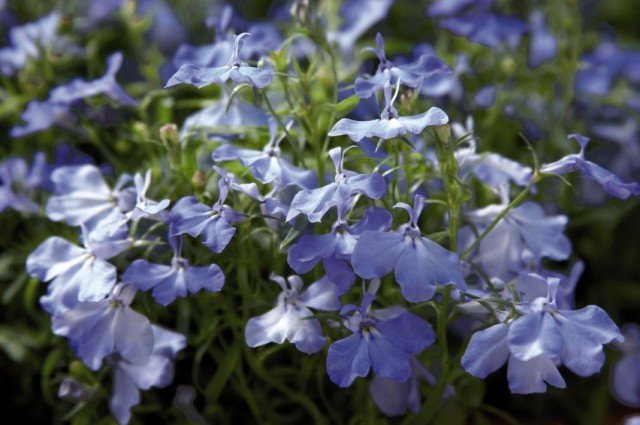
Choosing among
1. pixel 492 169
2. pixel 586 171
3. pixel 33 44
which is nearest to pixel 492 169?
pixel 492 169

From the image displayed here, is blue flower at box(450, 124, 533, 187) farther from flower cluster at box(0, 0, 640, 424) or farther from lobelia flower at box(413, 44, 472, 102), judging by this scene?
lobelia flower at box(413, 44, 472, 102)

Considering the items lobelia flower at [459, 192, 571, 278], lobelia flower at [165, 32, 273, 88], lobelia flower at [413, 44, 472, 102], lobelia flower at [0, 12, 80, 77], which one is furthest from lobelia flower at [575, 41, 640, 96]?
lobelia flower at [0, 12, 80, 77]

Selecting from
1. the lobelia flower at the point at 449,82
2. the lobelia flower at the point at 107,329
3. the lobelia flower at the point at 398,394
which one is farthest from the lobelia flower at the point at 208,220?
the lobelia flower at the point at 449,82

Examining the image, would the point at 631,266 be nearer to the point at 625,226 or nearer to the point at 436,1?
the point at 625,226

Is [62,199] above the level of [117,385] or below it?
above

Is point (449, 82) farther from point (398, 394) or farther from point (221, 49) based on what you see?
point (398, 394)

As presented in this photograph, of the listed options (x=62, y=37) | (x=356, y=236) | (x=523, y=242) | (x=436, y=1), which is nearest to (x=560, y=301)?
(x=523, y=242)
